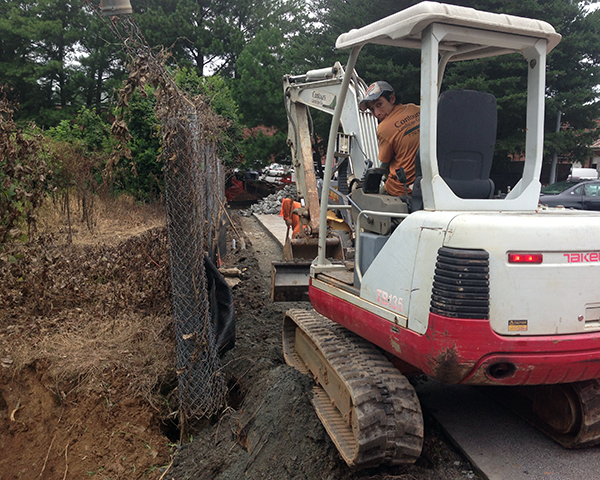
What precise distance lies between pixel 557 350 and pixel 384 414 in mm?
1018

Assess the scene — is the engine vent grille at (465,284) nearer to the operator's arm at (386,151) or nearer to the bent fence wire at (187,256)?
the operator's arm at (386,151)

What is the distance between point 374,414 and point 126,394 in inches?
103

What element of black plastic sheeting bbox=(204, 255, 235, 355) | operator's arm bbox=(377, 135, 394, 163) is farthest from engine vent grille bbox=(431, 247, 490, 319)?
black plastic sheeting bbox=(204, 255, 235, 355)

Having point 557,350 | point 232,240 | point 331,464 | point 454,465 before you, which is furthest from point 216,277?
point 232,240

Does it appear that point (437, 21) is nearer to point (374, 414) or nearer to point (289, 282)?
point (374, 414)

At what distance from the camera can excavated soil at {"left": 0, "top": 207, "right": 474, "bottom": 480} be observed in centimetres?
Answer: 373

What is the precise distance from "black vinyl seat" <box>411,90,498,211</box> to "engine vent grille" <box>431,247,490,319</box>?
0.77 metres

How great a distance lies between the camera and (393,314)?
3.02 m

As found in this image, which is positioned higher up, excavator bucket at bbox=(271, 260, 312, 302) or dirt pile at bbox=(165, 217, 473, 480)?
excavator bucket at bbox=(271, 260, 312, 302)

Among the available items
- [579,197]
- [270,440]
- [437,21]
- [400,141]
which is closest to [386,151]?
[400,141]

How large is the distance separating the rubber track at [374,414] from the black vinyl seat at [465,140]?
3.62 feet

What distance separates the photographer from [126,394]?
4598 mm

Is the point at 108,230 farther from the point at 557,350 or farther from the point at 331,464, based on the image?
the point at 557,350

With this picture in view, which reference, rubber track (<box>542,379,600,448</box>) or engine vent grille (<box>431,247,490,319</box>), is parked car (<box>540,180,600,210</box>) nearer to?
rubber track (<box>542,379,600,448</box>)
